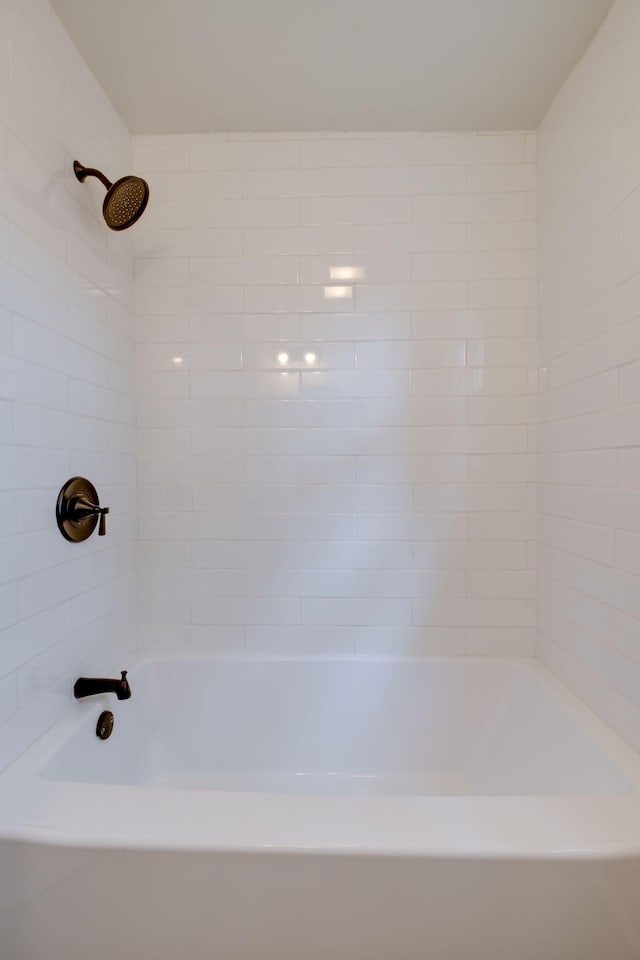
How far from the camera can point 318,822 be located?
0.90 metres

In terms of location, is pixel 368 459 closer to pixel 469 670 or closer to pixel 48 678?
pixel 469 670

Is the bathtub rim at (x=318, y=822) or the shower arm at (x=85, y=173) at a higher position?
the shower arm at (x=85, y=173)

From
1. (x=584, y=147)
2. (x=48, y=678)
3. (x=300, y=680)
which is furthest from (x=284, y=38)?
(x=300, y=680)

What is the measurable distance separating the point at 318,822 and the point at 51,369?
1.23 meters

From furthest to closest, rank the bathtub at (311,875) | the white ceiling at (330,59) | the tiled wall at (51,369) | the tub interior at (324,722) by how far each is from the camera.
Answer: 1. the tub interior at (324,722)
2. the white ceiling at (330,59)
3. the tiled wall at (51,369)
4. the bathtub at (311,875)

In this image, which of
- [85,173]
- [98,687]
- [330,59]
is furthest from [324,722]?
[330,59]

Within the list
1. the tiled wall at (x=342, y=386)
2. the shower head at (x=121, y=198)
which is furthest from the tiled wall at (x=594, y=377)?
the shower head at (x=121, y=198)

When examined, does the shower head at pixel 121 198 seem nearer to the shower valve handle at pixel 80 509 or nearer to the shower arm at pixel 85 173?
the shower arm at pixel 85 173

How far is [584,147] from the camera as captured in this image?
1384 mm

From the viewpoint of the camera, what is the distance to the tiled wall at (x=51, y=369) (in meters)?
1.08

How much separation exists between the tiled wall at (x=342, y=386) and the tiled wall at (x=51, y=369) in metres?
0.23

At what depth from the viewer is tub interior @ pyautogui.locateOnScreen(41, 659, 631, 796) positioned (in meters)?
1.63

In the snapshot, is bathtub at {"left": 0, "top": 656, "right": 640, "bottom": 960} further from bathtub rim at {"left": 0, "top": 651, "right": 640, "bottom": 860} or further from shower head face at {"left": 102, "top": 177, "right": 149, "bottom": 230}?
shower head face at {"left": 102, "top": 177, "right": 149, "bottom": 230}

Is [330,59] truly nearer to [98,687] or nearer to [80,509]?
[80,509]
